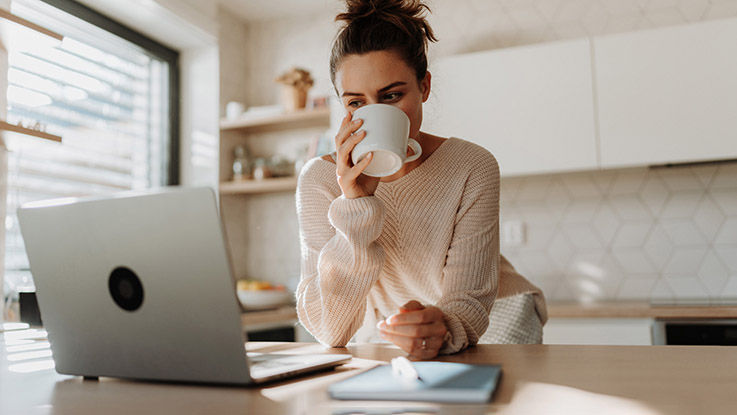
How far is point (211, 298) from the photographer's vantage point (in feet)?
2.18

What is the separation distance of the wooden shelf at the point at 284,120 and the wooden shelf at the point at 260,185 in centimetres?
32

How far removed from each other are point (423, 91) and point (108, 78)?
220 centimetres

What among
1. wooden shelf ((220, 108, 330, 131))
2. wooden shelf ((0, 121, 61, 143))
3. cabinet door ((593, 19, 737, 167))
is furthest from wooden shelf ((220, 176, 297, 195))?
cabinet door ((593, 19, 737, 167))

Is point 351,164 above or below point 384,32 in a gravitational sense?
below

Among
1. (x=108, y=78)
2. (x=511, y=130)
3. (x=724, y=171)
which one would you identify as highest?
(x=108, y=78)

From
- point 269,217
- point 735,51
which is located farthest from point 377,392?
point 269,217

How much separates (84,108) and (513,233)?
220 cm

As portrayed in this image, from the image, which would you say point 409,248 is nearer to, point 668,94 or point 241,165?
point 668,94

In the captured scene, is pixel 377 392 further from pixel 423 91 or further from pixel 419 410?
pixel 423 91

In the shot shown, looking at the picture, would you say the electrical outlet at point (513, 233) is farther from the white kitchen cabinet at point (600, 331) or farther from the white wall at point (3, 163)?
the white wall at point (3, 163)

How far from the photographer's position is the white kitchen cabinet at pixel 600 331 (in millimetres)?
2389

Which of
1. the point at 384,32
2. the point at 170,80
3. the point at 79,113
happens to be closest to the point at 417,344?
the point at 384,32

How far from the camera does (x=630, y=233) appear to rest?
2.94 metres

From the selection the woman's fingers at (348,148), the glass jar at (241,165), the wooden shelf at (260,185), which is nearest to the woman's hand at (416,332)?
the woman's fingers at (348,148)
